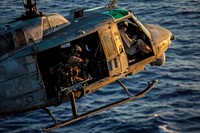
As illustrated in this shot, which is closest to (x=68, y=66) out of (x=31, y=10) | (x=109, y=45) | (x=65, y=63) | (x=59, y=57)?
(x=65, y=63)

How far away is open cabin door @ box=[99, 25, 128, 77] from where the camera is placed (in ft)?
58.7

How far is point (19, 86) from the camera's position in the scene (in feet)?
53.7

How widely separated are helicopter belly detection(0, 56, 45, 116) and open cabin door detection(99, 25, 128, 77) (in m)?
3.30

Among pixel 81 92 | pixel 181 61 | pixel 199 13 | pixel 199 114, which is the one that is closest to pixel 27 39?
pixel 81 92

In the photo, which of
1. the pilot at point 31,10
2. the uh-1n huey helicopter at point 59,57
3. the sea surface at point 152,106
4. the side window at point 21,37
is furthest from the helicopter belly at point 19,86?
the sea surface at point 152,106

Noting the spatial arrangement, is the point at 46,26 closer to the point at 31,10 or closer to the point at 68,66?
the point at 31,10

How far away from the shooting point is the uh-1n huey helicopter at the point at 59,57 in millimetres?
16281

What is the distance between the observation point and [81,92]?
17.6 metres

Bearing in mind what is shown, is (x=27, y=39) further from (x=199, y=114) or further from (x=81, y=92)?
(x=199, y=114)

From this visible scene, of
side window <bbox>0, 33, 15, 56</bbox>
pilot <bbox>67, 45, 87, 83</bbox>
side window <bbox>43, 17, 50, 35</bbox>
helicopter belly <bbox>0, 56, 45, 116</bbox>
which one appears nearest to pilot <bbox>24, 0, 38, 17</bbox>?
side window <bbox>43, 17, 50, 35</bbox>

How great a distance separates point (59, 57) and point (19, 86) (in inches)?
96.9

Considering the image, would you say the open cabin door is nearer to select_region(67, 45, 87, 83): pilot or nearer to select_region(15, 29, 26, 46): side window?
select_region(67, 45, 87, 83): pilot

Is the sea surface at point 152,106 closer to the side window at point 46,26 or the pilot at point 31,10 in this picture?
the pilot at point 31,10

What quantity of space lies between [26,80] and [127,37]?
19.7 ft
